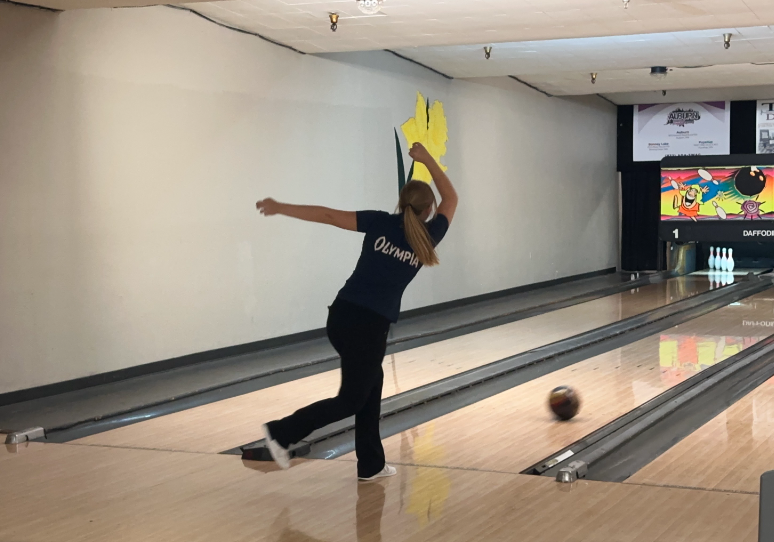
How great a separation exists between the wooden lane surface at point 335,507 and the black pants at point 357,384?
153 millimetres

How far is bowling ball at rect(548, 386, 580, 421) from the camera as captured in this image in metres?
4.31

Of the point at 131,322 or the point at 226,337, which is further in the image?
the point at 226,337

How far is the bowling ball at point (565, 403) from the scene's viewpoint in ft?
14.1

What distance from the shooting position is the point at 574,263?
12398mm

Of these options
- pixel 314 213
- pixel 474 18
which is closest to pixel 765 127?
pixel 474 18

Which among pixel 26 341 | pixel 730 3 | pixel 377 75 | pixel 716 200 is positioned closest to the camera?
pixel 26 341

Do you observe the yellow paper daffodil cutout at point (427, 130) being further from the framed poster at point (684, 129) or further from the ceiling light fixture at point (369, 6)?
the framed poster at point (684, 129)

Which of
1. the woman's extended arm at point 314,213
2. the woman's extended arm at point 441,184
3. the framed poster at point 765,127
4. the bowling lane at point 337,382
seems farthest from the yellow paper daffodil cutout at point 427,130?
the framed poster at point 765,127

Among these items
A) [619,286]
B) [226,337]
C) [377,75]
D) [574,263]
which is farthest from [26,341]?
[574,263]

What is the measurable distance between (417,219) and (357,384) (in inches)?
22.5

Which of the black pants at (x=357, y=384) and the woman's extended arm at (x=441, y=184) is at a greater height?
the woman's extended arm at (x=441, y=184)

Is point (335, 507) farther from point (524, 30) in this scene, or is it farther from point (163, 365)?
point (524, 30)

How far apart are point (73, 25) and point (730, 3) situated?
3.78 metres

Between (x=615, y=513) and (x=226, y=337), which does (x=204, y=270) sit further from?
(x=615, y=513)
